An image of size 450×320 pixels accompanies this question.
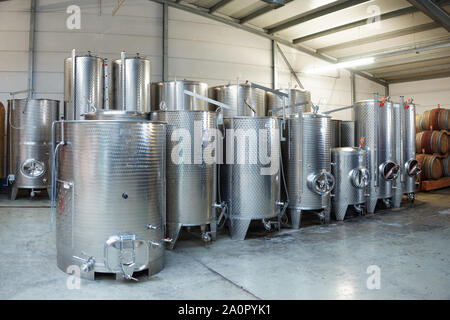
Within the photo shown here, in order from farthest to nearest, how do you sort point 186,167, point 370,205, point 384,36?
point 384,36, point 370,205, point 186,167

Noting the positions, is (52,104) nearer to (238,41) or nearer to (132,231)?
(132,231)

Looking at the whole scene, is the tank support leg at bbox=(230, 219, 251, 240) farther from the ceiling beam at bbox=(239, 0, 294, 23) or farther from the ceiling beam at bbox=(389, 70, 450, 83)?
the ceiling beam at bbox=(389, 70, 450, 83)

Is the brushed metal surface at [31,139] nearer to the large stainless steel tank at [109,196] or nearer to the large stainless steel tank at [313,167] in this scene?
the large stainless steel tank at [109,196]

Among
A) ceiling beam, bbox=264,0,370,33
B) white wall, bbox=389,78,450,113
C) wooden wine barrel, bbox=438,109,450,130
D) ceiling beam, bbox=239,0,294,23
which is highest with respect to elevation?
ceiling beam, bbox=239,0,294,23

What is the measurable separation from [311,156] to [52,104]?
5545mm

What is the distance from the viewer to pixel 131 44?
405 inches

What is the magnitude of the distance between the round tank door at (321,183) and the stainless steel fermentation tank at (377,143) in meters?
1.64

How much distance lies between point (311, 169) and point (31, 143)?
5686mm

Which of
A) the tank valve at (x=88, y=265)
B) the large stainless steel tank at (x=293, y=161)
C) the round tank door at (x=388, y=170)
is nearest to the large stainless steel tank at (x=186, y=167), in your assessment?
the tank valve at (x=88, y=265)

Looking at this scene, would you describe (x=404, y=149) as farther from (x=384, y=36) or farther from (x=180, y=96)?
(x=384, y=36)

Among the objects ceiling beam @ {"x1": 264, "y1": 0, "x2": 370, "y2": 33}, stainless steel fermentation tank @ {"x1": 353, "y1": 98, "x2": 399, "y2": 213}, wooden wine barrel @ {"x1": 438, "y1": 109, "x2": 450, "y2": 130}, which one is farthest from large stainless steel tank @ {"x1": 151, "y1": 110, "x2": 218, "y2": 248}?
wooden wine barrel @ {"x1": 438, "y1": 109, "x2": 450, "y2": 130}

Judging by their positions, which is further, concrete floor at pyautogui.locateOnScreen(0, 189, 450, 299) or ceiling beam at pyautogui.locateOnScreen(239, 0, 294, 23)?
ceiling beam at pyautogui.locateOnScreen(239, 0, 294, 23)

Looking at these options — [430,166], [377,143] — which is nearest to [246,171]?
[377,143]

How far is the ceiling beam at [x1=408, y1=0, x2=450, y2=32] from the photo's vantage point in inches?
348
